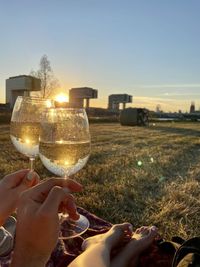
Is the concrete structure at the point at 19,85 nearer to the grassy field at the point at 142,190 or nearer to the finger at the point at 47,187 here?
the grassy field at the point at 142,190

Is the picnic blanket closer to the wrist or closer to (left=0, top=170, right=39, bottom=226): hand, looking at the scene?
(left=0, top=170, right=39, bottom=226): hand

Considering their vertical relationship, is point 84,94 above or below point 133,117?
above

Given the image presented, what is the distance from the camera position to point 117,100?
5562 centimetres

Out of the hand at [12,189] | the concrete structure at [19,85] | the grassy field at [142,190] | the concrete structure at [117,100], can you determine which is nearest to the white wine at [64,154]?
the hand at [12,189]

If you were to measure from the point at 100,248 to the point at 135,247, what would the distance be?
0.28 m

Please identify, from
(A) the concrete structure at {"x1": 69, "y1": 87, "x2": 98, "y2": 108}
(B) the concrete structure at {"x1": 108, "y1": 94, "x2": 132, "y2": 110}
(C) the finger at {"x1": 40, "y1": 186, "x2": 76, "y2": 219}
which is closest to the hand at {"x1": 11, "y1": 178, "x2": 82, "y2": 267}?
(C) the finger at {"x1": 40, "y1": 186, "x2": 76, "y2": 219}

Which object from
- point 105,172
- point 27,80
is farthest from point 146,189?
point 27,80

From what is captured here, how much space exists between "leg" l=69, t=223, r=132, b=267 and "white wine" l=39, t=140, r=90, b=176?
44 cm

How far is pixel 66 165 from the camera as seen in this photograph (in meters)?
→ 1.53

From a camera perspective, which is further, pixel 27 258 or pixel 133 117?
pixel 133 117

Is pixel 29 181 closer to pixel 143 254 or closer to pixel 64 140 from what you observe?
pixel 64 140

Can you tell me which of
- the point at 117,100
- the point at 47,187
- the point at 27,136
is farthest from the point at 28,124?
the point at 117,100

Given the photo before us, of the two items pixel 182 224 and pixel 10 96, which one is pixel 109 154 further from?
pixel 10 96

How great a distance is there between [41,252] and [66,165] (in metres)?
0.52
